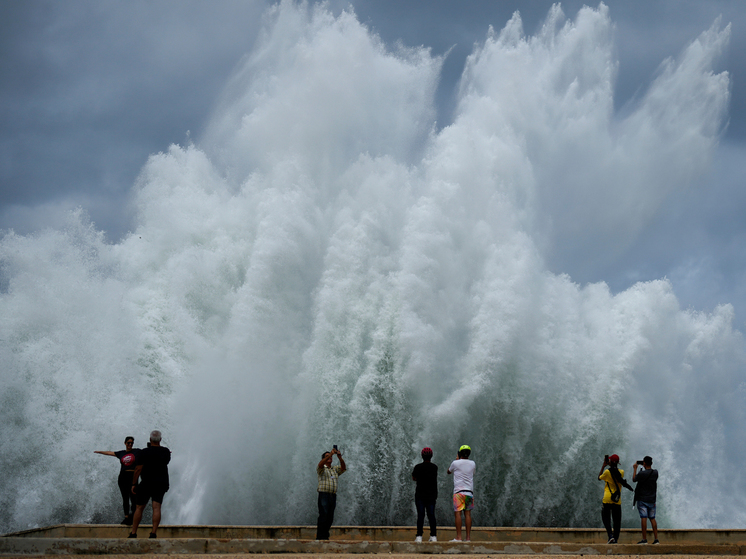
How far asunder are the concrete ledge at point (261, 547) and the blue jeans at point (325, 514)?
1.65 m

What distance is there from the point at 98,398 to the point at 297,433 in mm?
6265

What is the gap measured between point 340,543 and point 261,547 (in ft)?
3.71

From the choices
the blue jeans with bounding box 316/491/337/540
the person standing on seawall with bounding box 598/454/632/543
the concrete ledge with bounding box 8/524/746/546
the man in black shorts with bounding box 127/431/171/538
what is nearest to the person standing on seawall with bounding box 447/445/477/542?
the concrete ledge with bounding box 8/524/746/546

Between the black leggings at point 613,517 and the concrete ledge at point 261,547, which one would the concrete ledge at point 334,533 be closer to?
the black leggings at point 613,517

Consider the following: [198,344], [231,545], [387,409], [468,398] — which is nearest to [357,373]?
→ [387,409]

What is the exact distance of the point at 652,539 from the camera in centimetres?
1300

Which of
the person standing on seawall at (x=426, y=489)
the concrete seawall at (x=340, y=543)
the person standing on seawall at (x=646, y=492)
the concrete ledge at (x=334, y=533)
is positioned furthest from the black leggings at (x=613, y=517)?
the person standing on seawall at (x=426, y=489)

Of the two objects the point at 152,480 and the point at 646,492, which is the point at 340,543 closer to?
the point at 152,480

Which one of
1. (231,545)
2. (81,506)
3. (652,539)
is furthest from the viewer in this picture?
(81,506)

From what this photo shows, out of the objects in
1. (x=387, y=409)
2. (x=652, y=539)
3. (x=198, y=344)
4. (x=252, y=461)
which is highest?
(x=198, y=344)

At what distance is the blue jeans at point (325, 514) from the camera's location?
10.6 m

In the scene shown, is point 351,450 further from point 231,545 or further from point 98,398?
point 231,545

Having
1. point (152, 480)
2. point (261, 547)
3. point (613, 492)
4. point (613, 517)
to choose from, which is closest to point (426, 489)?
point (261, 547)

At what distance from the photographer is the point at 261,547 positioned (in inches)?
342
